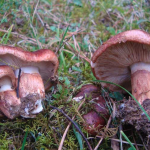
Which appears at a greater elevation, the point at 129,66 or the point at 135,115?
the point at 129,66

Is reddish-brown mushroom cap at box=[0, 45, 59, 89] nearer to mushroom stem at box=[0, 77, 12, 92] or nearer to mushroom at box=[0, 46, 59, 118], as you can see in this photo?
mushroom at box=[0, 46, 59, 118]

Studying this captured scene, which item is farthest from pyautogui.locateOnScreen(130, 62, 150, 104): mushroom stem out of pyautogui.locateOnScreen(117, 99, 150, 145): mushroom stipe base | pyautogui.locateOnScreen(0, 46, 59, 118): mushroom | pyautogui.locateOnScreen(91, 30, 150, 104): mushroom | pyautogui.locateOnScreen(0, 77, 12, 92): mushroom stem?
pyautogui.locateOnScreen(0, 77, 12, 92): mushroom stem

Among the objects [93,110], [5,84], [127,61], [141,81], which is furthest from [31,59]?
[141,81]

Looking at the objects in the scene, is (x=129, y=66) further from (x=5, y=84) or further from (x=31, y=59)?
(x=5, y=84)

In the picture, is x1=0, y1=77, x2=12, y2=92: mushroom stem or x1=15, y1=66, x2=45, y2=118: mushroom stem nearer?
x1=15, y1=66, x2=45, y2=118: mushroom stem

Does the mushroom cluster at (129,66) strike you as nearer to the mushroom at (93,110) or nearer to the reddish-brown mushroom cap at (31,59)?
the mushroom at (93,110)

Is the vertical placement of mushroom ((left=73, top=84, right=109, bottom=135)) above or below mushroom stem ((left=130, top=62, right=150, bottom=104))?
below
